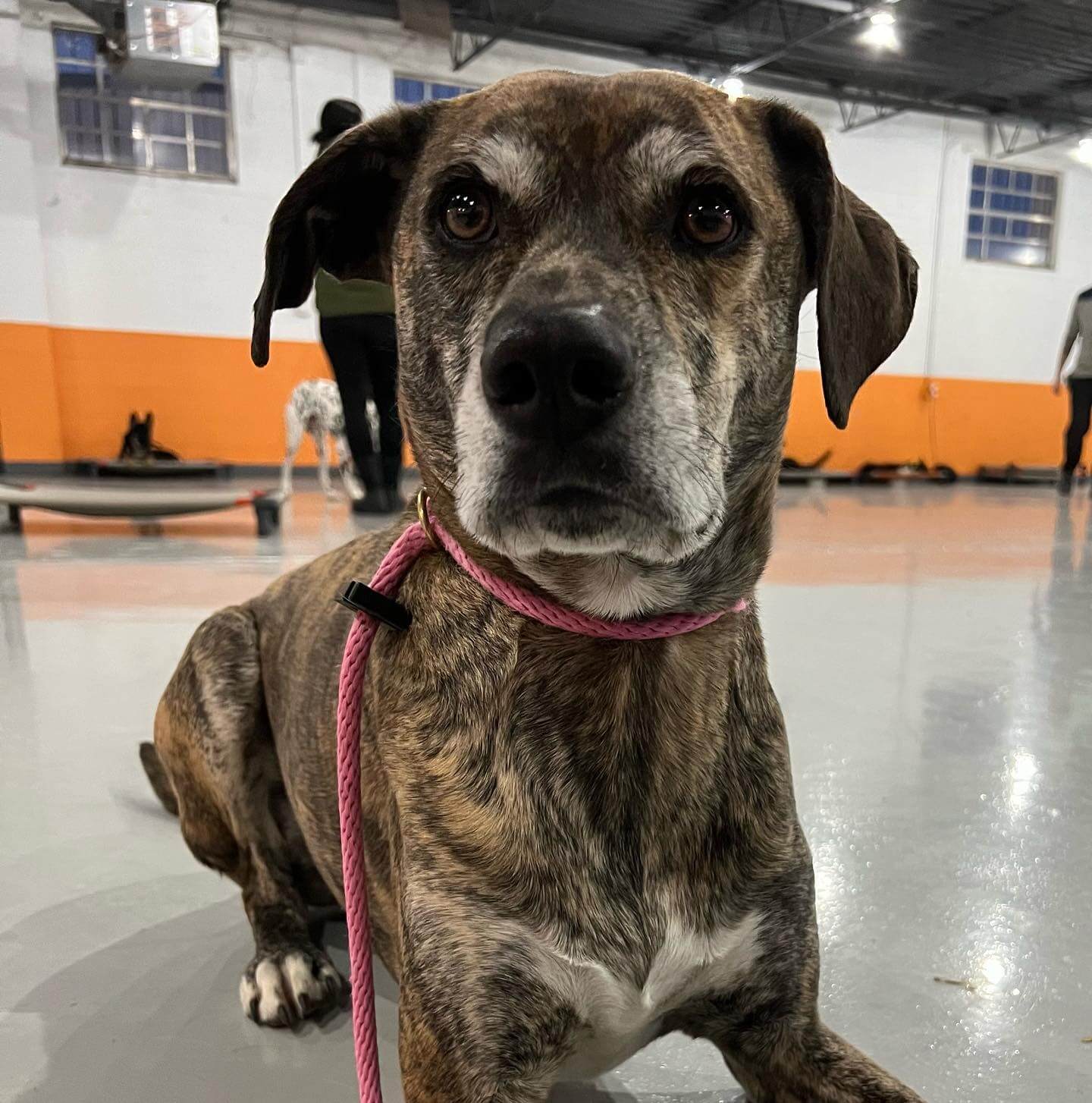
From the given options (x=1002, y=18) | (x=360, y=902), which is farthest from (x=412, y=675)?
(x=1002, y=18)

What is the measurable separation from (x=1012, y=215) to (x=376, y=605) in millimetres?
16510

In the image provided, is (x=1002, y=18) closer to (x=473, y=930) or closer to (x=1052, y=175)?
(x=1052, y=175)

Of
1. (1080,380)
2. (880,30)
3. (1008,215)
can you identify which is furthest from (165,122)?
(1008,215)

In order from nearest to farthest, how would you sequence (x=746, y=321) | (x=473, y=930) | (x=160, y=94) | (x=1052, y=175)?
(x=473, y=930) → (x=746, y=321) → (x=160, y=94) → (x=1052, y=175)

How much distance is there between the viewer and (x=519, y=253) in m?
1.15

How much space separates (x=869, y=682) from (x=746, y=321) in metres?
2.23

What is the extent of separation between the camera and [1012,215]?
14.8 meters

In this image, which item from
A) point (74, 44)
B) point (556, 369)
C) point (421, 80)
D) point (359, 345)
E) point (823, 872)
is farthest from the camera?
point (421, 80)

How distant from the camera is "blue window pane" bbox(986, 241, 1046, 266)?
48.1 ft

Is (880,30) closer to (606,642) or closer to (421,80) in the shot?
(421,80)

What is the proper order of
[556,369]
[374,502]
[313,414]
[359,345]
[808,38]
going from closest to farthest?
[556,369] → [359,345] → [374,502] → [313,414] → [808,38]

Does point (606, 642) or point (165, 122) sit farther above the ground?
point (165, 122)

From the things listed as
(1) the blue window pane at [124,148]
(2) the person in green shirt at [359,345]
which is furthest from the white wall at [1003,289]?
(1) the blue window pane at [124,148]

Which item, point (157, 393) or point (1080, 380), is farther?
point (157, 393)
